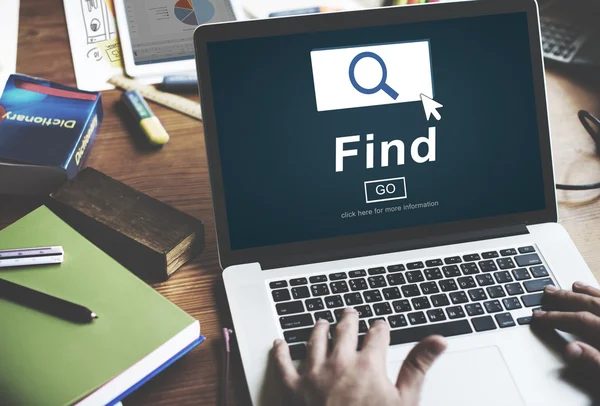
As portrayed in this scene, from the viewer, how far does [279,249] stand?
84cm

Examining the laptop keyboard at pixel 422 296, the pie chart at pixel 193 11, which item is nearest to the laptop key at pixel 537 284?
the laptop keyboard at pixel 422 296

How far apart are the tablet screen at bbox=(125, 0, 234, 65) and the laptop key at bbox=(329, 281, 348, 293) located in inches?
23.7

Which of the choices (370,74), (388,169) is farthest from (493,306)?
(370,74)

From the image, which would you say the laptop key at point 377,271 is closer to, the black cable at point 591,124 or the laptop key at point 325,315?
the laptop key at point 325,315

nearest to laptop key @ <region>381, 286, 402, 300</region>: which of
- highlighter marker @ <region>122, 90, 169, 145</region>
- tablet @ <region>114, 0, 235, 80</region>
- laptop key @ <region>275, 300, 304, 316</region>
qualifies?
laptop key @ <region>275, 300, 304, 316</region>

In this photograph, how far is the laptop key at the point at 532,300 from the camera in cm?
80

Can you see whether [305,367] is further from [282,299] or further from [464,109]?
[464,109]

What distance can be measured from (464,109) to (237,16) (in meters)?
0.57

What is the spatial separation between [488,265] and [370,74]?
29cm

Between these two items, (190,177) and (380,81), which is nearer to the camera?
(380,81)

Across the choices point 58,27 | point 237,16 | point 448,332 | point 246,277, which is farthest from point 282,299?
point 58,27

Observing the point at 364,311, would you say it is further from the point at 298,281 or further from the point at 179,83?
the point at 179,83

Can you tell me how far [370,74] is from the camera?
853mm

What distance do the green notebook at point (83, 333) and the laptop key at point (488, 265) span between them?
37 cm
